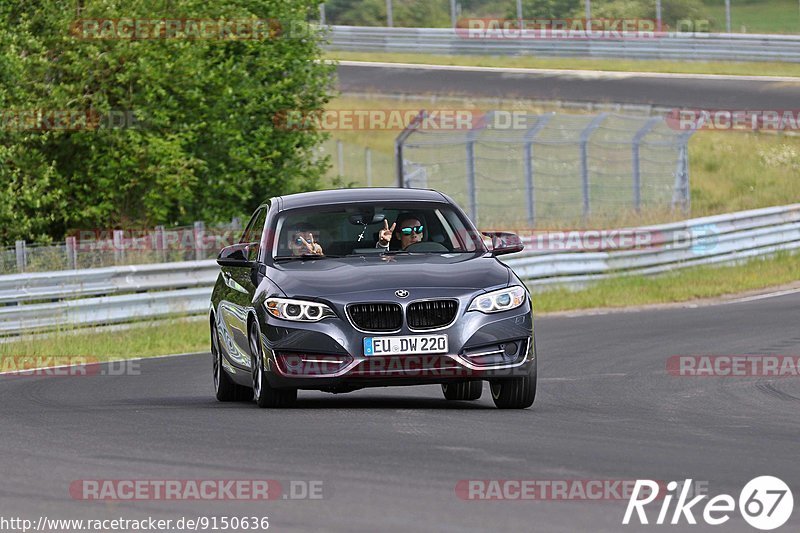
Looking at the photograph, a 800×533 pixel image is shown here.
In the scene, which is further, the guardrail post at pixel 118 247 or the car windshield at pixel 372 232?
the guardrail post at pixel 118 247

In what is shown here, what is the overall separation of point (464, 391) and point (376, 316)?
75.9 inches

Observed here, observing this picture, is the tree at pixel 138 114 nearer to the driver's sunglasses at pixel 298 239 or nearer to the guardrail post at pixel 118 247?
the guardrail post at pixel 118 247

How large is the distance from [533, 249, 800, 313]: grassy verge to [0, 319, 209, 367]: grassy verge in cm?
570

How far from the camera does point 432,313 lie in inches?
422

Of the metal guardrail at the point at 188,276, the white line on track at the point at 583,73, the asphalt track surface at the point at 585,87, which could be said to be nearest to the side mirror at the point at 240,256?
the metal guardrail at the point at 188,276

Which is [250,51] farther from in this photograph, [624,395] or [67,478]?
[67,478]

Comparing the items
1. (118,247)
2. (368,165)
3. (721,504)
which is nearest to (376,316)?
(721,504)

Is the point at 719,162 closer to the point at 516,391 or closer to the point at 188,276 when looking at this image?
the point at 188,276

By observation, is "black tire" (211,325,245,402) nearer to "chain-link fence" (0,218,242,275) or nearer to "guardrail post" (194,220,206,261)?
"chain-link fence" (0,218,242,275)

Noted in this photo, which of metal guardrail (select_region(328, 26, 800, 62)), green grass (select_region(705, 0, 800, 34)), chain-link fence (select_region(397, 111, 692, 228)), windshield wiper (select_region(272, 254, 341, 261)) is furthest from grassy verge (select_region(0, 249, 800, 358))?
green grass (select_region(705, 0, 800, 34))

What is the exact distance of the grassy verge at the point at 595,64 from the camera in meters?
46.1

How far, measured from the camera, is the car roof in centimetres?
1215

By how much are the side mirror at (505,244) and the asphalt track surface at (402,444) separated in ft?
3.61

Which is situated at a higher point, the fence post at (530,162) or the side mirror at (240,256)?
the side mirror at (240,256)
